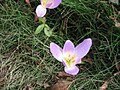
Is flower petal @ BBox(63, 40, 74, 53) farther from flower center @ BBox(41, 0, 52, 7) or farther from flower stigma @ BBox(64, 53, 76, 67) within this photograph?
flower center @ BBox(41, 0, 52, 7)

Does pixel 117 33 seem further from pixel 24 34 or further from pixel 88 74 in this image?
pixel 24 34

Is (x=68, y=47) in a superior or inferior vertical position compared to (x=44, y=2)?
inferior

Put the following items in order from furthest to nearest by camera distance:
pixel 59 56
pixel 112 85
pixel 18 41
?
1. pixel 18 41
2. pixel 112 85
3. pixel 59 56

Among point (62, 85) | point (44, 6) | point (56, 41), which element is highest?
point (44, 6)

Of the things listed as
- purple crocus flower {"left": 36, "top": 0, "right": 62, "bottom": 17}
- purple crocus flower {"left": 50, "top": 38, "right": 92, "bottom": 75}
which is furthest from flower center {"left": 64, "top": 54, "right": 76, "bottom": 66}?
purple crocus flower {"left": 36, "top": 0, "right": 62, "bottom": 17}

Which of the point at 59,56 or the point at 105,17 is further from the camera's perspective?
the point at 105,17

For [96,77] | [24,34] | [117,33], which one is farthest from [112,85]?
[24,34]

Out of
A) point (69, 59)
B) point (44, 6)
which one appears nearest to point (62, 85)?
point (69, 59)

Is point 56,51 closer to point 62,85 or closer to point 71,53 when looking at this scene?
point 71,53
